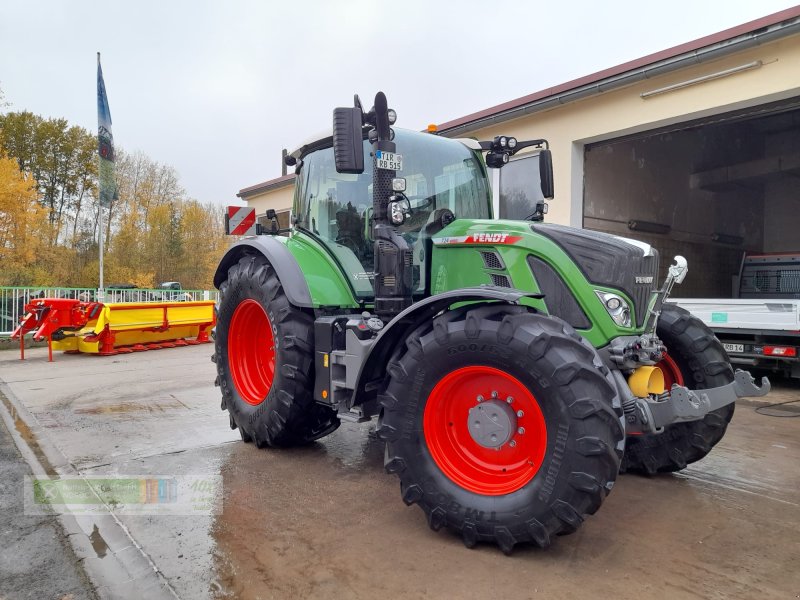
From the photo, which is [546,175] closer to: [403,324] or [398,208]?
[398,208]

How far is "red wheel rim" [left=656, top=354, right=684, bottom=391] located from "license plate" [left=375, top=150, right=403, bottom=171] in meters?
Answer: 2.21

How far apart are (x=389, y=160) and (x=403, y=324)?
44.1 inches

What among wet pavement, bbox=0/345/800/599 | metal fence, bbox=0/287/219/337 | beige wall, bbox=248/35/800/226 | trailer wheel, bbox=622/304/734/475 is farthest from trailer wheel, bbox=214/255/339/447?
metal fence, bbox=0/287/219/337

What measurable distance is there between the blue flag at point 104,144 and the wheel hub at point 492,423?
1303 cm

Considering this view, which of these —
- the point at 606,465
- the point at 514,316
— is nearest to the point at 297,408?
the point at 514,316

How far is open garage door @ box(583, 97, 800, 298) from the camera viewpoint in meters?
10.2

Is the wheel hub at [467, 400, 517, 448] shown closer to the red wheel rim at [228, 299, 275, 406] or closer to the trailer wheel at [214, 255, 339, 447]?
the trailer wheel at [214, 255, 339, 447]

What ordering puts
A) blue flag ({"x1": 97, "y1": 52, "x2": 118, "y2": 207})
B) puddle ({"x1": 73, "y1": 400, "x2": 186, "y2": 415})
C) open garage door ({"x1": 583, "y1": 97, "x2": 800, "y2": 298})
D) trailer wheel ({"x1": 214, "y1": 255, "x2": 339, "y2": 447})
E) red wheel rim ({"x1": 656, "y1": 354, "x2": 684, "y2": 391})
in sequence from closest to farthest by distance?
red wheel rim ({"x1": 656, "y1": 354, "x2": 684, "y2": 391}) → trailer wheel ({"x1": 214, "y1": 255, "x2": 339, "y2": 447}) → puddle ({"x1": 73, "y1": 400, "x2": 186, "y2": 415}) → open garage door ({"x1": 583, "y1": 97, "x2": 800, "y2": 298}) → blue flag ({"x1": 97, "y1": 52, "x2": 118, "y2": 207})

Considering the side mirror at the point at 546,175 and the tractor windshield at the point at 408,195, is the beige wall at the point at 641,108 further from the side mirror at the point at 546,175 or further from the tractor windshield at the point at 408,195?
the tractor windshield at the point at 408,195

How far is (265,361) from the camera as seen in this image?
4770 millimetres

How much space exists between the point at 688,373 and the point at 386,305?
2.06m

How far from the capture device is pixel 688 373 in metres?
3.78

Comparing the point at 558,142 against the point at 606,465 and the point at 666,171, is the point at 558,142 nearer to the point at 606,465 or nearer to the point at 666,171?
the point at 666,171

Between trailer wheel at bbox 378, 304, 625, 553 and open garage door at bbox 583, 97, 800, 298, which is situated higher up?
open garage door at bbox 583, 97, 800, 298
